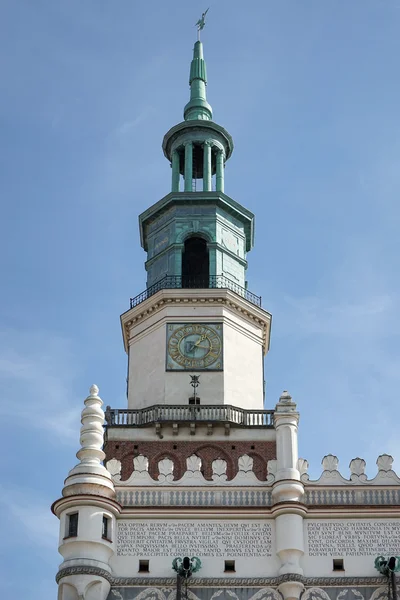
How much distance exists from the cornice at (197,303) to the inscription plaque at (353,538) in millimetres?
14909

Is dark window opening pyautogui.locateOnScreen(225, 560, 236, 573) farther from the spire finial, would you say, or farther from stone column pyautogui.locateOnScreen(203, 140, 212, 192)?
the spire finial

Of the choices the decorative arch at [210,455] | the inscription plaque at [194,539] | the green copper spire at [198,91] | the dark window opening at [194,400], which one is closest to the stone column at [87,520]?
the inscription plaque at [194,539]

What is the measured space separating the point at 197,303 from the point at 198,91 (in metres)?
13.9

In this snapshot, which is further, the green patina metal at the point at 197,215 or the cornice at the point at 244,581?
the green patina metal at the point at 197,215

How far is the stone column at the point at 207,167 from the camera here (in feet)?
187

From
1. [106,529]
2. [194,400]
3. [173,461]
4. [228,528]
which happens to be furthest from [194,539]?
[194,400]

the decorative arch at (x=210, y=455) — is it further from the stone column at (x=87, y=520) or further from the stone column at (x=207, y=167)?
the stone column at (x=207, y=167)

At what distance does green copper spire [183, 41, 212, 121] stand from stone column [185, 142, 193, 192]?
1857 mm

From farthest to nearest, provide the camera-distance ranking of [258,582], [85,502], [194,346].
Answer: [194,346] → [85,502] → [258,582]

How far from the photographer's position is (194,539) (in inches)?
1534

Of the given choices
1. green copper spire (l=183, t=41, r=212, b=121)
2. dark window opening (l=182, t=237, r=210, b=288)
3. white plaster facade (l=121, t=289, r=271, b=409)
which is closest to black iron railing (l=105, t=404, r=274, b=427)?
white plaster facade (l=121, t=289, r=271, b=409)

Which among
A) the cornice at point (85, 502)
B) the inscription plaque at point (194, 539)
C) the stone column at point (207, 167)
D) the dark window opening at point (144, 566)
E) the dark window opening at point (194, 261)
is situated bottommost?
the dark window opening at point (144, 566)

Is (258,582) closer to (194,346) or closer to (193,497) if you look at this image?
(193,497)

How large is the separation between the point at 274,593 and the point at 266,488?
3.29m
